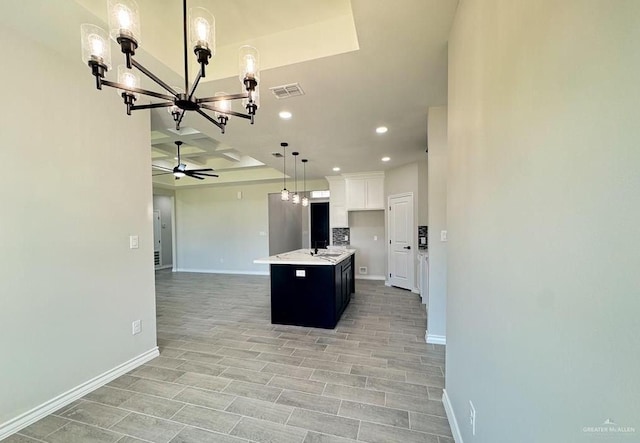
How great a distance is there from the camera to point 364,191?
21.1ft

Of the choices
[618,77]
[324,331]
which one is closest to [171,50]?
[618,77]

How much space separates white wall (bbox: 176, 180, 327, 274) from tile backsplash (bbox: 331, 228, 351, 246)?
1350 mm

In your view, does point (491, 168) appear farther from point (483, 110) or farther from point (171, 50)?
point (171, 50)

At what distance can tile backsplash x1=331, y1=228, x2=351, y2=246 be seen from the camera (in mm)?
6844

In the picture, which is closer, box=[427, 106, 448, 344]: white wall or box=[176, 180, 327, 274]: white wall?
box=[427, 106, 448, 344]: white wall

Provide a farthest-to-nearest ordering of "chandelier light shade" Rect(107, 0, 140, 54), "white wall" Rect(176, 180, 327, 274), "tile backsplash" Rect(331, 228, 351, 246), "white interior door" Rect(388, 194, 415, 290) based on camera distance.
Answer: "white wall" Rect(176, 180, 327, 274), "tile backsplash" Rect(331, 228, 351, 246), "white interior door" Rect(388, 194, 415, 290), "chandelier light shade" Rect(107, 0, 140, 54)

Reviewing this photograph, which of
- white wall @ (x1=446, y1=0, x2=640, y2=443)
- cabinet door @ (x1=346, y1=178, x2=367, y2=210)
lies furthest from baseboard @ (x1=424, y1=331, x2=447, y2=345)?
cabinet door @ (x1=346, y1=178, x2=367, y2=210)

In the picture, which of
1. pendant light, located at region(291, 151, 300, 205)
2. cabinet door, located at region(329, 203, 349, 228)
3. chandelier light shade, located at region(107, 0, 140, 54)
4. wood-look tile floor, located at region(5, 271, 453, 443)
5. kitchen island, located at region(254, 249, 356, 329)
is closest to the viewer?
chandelier light shade, located at region(107, 0, 140, 54)

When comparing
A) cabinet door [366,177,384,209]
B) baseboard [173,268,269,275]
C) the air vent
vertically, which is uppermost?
the air vent

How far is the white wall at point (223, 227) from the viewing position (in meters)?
7.52

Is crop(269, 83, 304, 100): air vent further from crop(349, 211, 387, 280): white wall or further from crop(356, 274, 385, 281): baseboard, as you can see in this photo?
crop(356, 274, 385, 281): baseboard

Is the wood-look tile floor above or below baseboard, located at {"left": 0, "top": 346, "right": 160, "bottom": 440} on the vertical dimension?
below

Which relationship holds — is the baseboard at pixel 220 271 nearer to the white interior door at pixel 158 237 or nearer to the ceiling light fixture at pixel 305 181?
the white interior door at pixel 158 237

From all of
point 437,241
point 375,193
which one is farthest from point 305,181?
point 437,241
